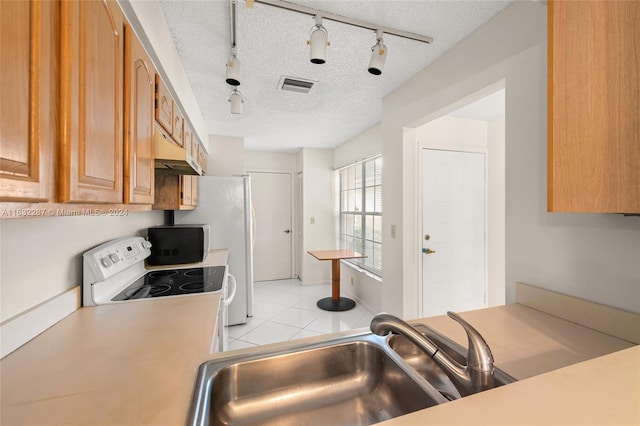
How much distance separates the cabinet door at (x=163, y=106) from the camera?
4.75ft

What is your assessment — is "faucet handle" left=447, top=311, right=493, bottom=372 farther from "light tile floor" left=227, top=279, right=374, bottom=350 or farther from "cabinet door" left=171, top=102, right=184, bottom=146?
"light tile floor" left=227, top=279, right=374, bottom=350

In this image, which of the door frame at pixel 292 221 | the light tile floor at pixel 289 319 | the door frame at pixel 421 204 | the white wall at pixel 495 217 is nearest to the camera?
the door frame at pixel 421 204

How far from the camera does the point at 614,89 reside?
745 mm

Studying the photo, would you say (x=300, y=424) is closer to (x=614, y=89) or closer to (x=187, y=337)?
(x=187, y=337)

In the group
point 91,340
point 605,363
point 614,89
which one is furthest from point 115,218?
point 614,89

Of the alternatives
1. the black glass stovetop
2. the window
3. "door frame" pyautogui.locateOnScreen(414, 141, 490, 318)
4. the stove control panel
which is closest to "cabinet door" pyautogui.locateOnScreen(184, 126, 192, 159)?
the stove control panel

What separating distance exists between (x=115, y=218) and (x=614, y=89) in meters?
2.38

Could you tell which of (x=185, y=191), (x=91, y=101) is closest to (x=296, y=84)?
(x=185, y=191)

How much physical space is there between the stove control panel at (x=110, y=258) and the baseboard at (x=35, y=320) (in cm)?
9

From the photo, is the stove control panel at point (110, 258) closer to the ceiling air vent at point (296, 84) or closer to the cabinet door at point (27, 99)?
the cabinet door at point (27, 99)

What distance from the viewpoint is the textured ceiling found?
1417 millimetres

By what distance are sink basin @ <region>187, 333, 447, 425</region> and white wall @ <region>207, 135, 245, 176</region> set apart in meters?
3.37

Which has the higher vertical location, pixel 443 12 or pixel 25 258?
pixel 443 12

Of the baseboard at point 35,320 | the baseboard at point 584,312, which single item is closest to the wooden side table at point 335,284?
the baseboard at point 584,312
